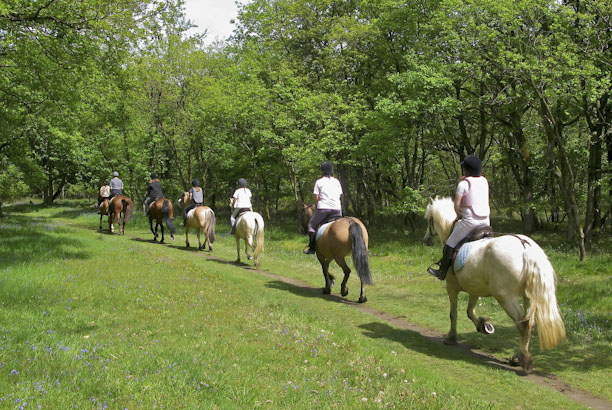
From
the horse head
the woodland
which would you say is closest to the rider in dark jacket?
the horse head

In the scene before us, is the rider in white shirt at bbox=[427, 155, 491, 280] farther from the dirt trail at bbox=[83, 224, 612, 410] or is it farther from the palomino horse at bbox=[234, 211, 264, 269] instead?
the palomino horse at bbox=[234, 211, 264, 269]

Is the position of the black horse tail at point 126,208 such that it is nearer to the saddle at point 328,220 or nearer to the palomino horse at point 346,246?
the saddle at point 328,220

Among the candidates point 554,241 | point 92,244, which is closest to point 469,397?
point 92,244

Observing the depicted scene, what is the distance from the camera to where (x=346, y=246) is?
37.2ft

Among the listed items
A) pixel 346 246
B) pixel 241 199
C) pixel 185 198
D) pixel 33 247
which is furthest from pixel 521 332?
pixel 185 198

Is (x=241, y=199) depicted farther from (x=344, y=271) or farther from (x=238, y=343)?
(x=238, y=343)

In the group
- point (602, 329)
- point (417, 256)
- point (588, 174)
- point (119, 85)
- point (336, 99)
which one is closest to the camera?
point (602, 329)

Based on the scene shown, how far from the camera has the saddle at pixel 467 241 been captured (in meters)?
7.65

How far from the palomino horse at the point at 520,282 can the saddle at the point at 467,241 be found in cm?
9

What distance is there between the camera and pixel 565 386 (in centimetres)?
631

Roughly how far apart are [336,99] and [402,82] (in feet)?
20.8

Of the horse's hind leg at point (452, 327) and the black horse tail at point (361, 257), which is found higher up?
the black horse tail at point (361, 257)

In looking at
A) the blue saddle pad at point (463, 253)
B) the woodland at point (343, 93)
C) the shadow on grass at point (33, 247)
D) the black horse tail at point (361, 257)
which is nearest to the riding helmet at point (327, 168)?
the black horse tail at point (361, 257)

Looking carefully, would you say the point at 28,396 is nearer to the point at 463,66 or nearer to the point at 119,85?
the point at 119,85
